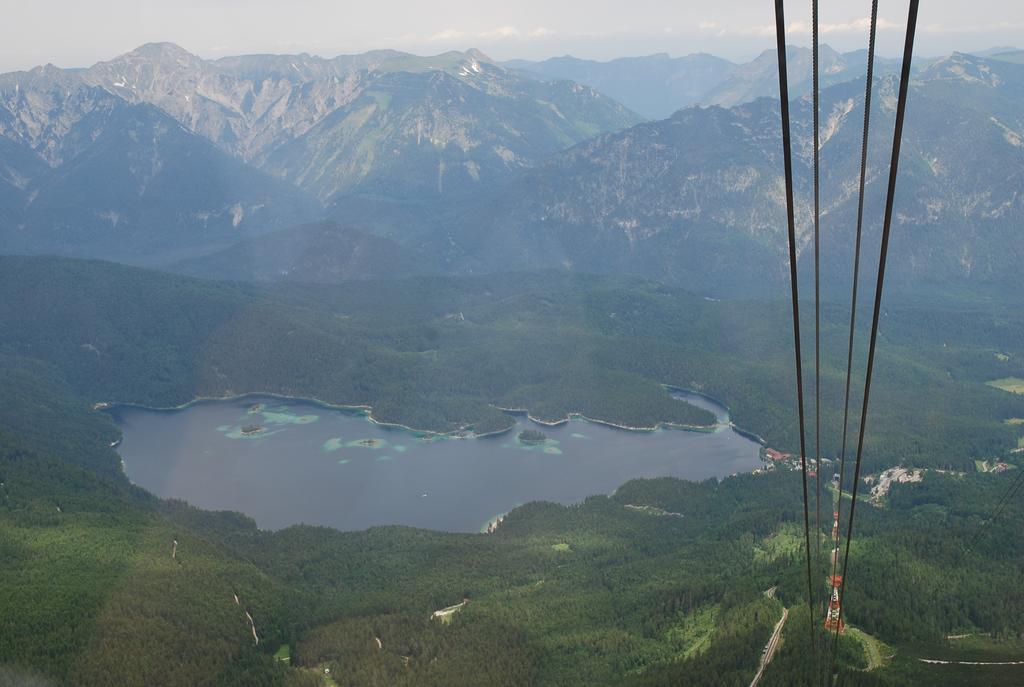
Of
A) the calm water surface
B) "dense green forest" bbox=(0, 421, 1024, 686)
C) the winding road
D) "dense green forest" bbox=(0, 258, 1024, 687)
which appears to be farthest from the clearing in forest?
the winding road

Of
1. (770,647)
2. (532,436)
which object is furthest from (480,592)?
(532,436)

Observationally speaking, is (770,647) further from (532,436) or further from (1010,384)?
(1010,384)

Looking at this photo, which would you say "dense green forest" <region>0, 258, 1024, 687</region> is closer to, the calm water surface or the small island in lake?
the calm water surface

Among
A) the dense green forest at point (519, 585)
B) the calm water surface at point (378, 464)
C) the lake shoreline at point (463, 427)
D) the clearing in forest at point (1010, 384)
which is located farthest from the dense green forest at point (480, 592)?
the clearing in forest at point (1010, 384)

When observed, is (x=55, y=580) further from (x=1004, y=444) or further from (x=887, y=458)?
(x=1004, y=444)

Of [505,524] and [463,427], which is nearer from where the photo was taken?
[505,524]

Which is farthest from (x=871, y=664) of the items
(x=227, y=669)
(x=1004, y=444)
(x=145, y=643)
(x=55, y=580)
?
(x=1004, y=444)
